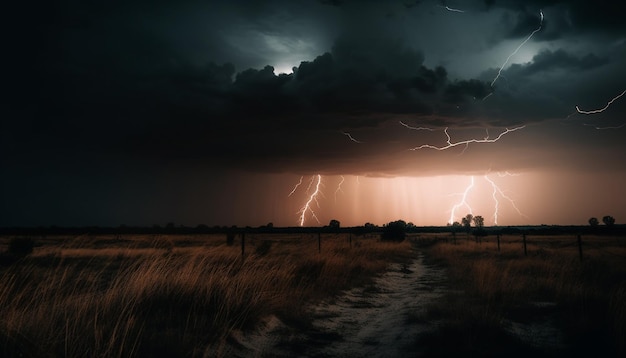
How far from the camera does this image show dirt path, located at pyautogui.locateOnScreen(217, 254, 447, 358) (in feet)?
18.1

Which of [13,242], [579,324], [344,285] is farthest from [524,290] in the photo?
[13,242]

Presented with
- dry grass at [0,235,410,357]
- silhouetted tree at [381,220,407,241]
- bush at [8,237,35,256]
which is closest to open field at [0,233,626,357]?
dry grass at [0,235,410,357]

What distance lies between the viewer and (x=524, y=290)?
32.9ft

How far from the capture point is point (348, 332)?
6828mm

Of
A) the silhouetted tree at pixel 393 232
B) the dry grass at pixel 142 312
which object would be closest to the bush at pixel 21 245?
the dry grass at pixel 142 312

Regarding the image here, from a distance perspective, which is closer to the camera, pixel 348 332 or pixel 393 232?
pixel 348 332

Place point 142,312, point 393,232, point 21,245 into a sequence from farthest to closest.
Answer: point 393,232, point 21,245, point 142,312

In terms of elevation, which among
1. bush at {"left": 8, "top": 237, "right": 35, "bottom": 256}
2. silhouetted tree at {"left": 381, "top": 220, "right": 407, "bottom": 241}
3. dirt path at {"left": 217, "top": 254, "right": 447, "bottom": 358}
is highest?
silhouetted tree at {"left": 381, "top": 220, "right": 407, "bottom": 241}

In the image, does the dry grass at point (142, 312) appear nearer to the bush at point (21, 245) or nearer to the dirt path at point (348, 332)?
the dirt path at point (348, 332)

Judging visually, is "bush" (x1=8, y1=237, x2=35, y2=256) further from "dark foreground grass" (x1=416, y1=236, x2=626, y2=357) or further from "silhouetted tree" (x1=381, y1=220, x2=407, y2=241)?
"silhouetted tree" (x1=381, y1=220, x2=407, y2=241)

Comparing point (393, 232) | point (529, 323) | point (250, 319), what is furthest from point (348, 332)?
point (393, 232)

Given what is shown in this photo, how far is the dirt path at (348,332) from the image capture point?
18.1 feet

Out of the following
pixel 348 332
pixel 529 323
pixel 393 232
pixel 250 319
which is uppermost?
pixel 393 232

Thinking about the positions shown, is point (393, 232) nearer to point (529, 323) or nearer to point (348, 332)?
point (529, 323)
